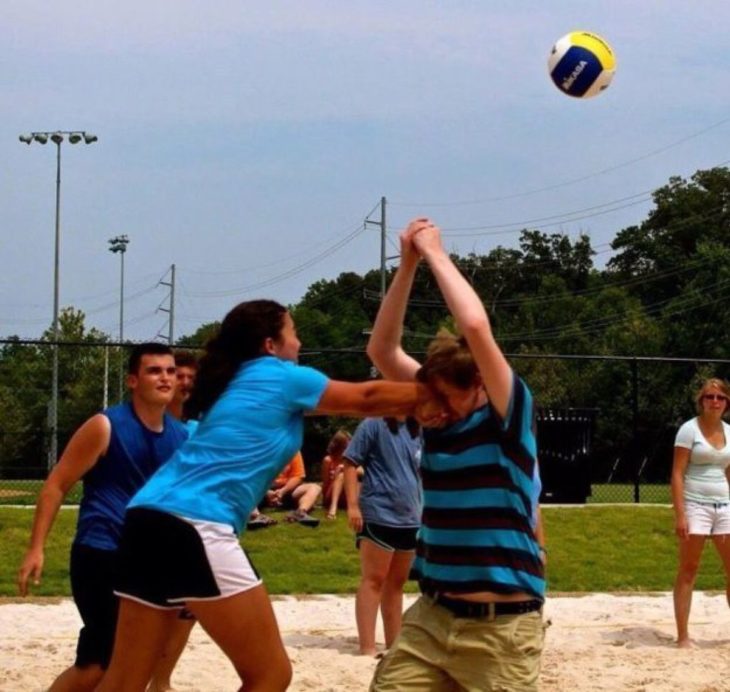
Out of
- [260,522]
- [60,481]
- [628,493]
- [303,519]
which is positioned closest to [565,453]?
[628,493]

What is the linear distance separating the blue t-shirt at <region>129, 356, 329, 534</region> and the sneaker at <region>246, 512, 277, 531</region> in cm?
1028

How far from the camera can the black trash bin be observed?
18000mm

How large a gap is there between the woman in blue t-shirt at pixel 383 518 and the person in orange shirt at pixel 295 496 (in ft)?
19.5

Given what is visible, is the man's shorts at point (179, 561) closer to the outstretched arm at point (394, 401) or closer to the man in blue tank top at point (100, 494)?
the outstretched arm at point (394, 401)

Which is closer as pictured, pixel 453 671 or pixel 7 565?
pixel 453 671

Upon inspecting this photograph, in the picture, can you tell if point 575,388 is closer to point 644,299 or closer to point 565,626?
point 565,626

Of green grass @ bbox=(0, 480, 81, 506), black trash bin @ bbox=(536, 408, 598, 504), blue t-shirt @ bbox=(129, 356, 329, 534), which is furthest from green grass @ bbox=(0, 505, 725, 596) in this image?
blue t-shirt @ bbox=(129, 356, 329, 534)

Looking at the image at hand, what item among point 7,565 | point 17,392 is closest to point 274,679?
point 7,565

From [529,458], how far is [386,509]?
4743 millimetres

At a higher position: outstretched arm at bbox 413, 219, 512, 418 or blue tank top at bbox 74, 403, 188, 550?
outstretched arm at bbox 413, 219, 512, 418

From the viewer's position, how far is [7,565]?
1350 cm

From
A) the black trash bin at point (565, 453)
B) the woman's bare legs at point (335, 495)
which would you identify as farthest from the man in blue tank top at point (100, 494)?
the black trash bin at point (565, 453)

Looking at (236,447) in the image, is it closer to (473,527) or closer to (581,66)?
(473,527)

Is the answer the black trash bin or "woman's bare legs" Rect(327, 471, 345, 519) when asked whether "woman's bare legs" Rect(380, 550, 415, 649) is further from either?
the black trash bin
